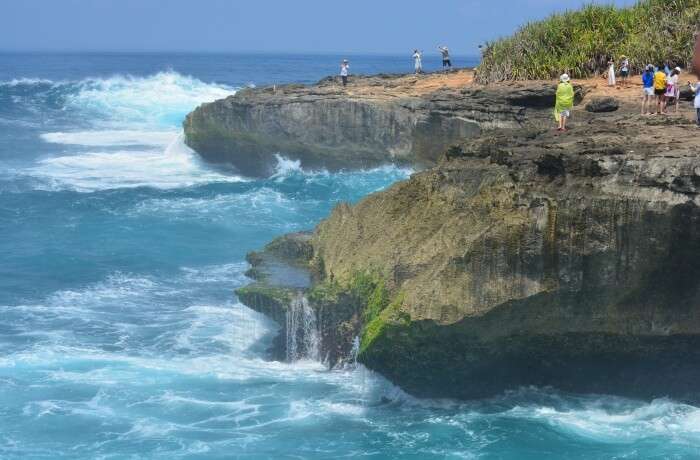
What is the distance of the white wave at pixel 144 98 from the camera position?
60.9 metres

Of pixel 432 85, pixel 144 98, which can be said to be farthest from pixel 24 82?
pixel 432 85

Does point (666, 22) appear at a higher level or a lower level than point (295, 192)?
higher

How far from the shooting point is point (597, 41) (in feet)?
98.0

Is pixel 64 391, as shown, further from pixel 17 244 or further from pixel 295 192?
pixel 295 192

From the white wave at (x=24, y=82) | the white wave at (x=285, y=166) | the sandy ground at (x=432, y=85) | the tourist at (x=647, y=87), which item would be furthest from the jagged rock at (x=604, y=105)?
the white wave at (x=24, y=82)

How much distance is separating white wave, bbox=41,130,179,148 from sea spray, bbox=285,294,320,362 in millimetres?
29778

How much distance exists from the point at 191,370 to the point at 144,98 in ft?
170

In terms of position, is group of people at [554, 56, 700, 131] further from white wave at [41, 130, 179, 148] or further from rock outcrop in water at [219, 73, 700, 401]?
white wave at [41, 130, 179, 148]

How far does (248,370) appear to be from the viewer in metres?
18.8

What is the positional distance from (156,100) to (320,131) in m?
33.0

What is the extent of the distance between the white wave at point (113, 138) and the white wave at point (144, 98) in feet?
14.4

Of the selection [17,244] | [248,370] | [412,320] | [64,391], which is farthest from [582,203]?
[17,244]

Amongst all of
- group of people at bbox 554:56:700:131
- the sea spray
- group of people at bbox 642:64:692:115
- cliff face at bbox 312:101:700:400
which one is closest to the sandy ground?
group of people at bbox 554:56:700:131

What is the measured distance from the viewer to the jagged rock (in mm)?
24422
